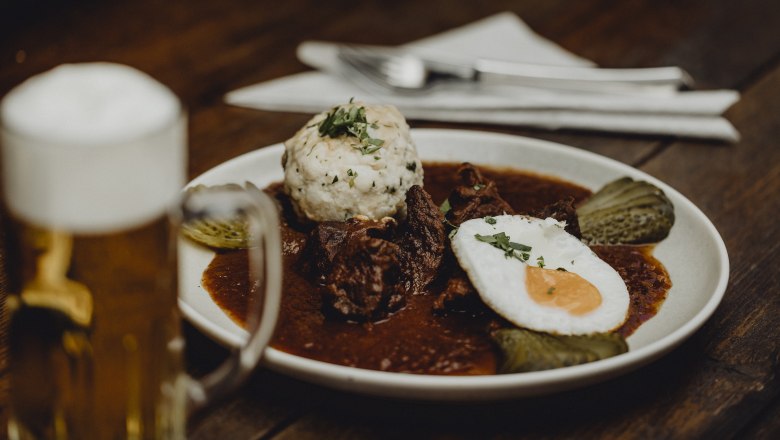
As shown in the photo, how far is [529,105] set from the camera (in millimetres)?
4031

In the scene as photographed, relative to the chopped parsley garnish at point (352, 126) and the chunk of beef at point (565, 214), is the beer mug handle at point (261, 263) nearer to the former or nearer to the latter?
the chopped parsley garnish at point (352, 126)

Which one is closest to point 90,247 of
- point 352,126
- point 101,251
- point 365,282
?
point 101,251

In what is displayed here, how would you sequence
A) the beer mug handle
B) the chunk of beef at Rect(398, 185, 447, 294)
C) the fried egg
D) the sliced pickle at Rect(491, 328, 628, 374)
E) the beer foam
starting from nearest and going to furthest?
the beer foam → the beer mug handle → the sliced pickle at Rect(491, 328, 628, 374) → the fried egg → the chunk of beef at Rect(398, 185, 447, 294)

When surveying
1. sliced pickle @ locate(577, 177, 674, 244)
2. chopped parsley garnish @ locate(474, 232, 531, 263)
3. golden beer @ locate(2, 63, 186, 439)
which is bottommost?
sliced pickle @ locate(577, 177, 674, 244)

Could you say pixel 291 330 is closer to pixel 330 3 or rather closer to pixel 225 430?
pixel 225 430

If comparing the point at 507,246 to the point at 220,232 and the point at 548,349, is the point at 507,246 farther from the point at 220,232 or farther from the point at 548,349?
the point at 220,232

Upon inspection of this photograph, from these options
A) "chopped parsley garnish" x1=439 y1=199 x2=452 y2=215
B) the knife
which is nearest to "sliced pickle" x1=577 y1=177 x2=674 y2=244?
"chopped parsley garnish" x1=439 y1=199 x2=452 y2=215

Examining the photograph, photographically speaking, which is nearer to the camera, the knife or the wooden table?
the wooden table

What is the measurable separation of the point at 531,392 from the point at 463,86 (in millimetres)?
2421

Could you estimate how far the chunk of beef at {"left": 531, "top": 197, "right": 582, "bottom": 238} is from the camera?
273 centimetres

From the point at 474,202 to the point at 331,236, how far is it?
44 centimetres

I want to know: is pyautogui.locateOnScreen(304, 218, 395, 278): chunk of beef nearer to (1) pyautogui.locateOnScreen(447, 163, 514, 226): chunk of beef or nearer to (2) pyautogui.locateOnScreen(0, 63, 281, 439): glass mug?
(1) pyautogui.locateOnScreen(447, 163, 514, 226): chunk of beef

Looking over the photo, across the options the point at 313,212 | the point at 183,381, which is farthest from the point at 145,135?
the point at 313,212

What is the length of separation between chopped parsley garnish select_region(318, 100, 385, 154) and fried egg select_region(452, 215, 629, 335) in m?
0.42
